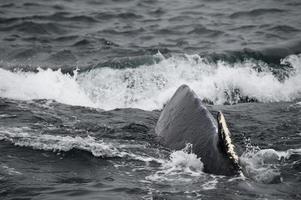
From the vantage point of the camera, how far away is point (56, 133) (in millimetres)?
10578

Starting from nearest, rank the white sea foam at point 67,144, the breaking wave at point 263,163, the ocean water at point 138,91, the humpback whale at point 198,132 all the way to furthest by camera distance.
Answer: the humpback whale at point 198,132 → the breaking wave at point 263,163 → the ocean water at point 138,91 → the white sea foam at point 67,144

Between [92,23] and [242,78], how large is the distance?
6.74 m

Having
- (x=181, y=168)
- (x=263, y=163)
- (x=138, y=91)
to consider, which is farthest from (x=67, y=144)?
(x=138, y=91)

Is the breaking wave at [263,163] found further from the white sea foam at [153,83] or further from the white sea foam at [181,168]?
the white sea foam at [153,83]

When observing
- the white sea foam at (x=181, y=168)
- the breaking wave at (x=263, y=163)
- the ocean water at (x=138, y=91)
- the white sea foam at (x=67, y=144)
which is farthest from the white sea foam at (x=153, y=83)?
the white sea foam at (x=181, y=168)

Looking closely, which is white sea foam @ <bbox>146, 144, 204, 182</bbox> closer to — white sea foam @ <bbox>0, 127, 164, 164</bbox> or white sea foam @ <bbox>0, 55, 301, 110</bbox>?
white sea foam @ <bbox>0, 127, 164, 164</bbox>

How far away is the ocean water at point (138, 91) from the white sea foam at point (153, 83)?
0.03m

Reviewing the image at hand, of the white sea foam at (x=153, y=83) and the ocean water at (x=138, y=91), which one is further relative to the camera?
the white sea foam at (x=153, y=83)

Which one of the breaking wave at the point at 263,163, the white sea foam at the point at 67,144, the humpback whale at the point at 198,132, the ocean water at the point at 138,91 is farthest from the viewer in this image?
the white sea foam at the point at 67,144

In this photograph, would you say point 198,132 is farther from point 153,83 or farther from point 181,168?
point 153,83

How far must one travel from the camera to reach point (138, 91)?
15484mm

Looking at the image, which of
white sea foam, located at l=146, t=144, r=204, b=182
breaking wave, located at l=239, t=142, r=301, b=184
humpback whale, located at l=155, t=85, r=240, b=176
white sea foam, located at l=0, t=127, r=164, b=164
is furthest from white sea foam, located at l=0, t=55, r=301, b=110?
white sea foam, located at l=146, t=144, r=204, b=182

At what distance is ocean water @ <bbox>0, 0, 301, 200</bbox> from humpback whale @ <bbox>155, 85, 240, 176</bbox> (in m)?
0.15

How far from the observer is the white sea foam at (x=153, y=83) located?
14.7 metres
